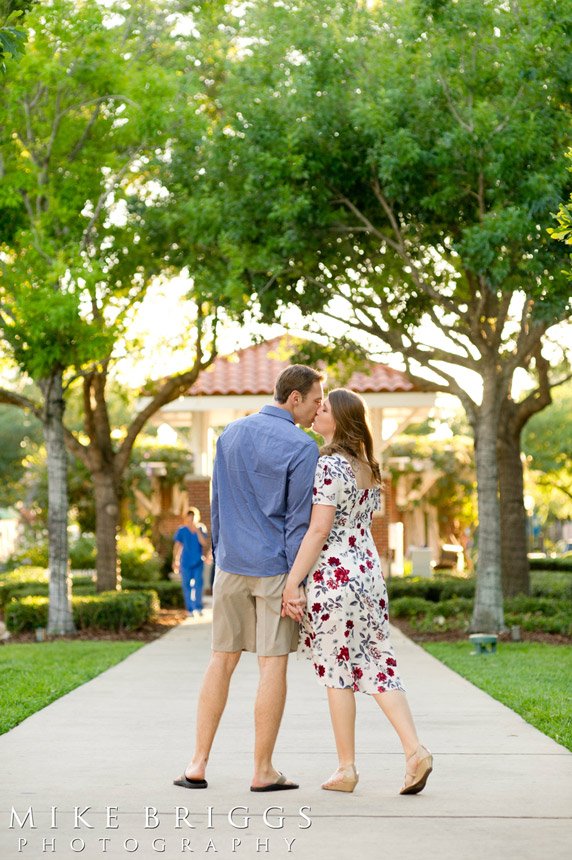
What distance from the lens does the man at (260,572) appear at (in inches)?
248

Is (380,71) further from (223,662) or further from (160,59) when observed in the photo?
(223,662)

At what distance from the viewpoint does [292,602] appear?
624 cm

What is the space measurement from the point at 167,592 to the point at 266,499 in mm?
18422

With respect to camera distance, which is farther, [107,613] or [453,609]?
[453,609]

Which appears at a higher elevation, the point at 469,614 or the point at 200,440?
the point at 200,440

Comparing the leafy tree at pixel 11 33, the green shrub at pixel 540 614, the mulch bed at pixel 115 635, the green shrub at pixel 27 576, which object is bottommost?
the mulch bed at pixel 115 635

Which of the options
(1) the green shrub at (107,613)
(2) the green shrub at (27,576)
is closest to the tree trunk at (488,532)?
(1) the green shrub at (107,613)

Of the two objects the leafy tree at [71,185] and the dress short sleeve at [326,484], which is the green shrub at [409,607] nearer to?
the leafy tree at [71,185]

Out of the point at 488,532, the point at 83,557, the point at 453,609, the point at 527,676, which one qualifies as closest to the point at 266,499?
the point at 527,676

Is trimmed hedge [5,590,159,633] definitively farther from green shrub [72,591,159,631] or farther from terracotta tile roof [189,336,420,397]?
terracotta tile roof [189,336,420,397]

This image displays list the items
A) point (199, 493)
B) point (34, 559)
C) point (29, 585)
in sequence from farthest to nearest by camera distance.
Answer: point (34, 559) → point (199, 493) → point (29, 585)

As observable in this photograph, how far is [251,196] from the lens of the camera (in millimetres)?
15633

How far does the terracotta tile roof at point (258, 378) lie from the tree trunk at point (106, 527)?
12.5 ft

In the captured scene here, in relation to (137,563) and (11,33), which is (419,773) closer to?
(11,33)
